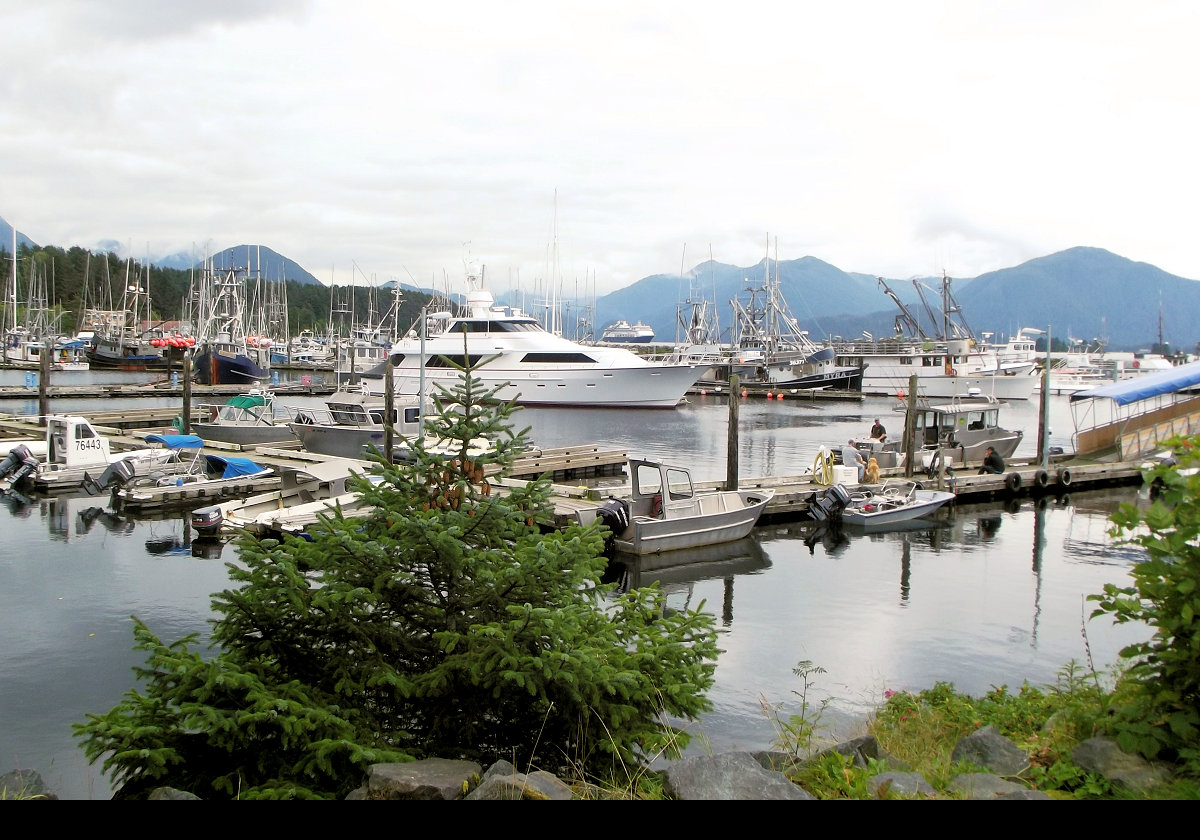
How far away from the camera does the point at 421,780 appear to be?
13.6 ft

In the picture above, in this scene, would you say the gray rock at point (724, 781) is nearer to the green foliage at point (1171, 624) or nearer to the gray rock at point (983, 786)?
the gray rock at point (983, 786)

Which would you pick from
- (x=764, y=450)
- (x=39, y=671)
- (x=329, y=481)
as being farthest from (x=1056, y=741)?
(x=764, y=450)

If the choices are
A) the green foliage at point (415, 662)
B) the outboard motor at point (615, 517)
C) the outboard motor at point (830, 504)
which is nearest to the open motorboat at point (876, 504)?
the outboard motor at point (830, 504)

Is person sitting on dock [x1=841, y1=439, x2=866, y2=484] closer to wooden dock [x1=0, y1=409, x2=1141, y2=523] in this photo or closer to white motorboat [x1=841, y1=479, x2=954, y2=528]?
white motorboat [x1=841, y1=479, x2=954, y2=528]

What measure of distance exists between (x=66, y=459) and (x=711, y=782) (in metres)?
24.3

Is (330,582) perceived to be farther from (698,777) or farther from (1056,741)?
(1056,741)

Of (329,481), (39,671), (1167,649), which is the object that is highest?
(1167,649)

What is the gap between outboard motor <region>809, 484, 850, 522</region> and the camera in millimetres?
20375

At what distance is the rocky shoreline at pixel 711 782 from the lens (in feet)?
13.4

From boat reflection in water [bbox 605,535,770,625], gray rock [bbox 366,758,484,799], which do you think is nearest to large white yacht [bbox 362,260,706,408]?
boat reflection in water [bbox 605,535,770,625]

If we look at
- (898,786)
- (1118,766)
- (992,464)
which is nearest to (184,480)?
(898,786)

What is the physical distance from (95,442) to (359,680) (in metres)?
23.1

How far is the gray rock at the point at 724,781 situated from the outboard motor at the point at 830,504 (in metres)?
16.5

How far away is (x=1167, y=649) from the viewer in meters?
4.49
